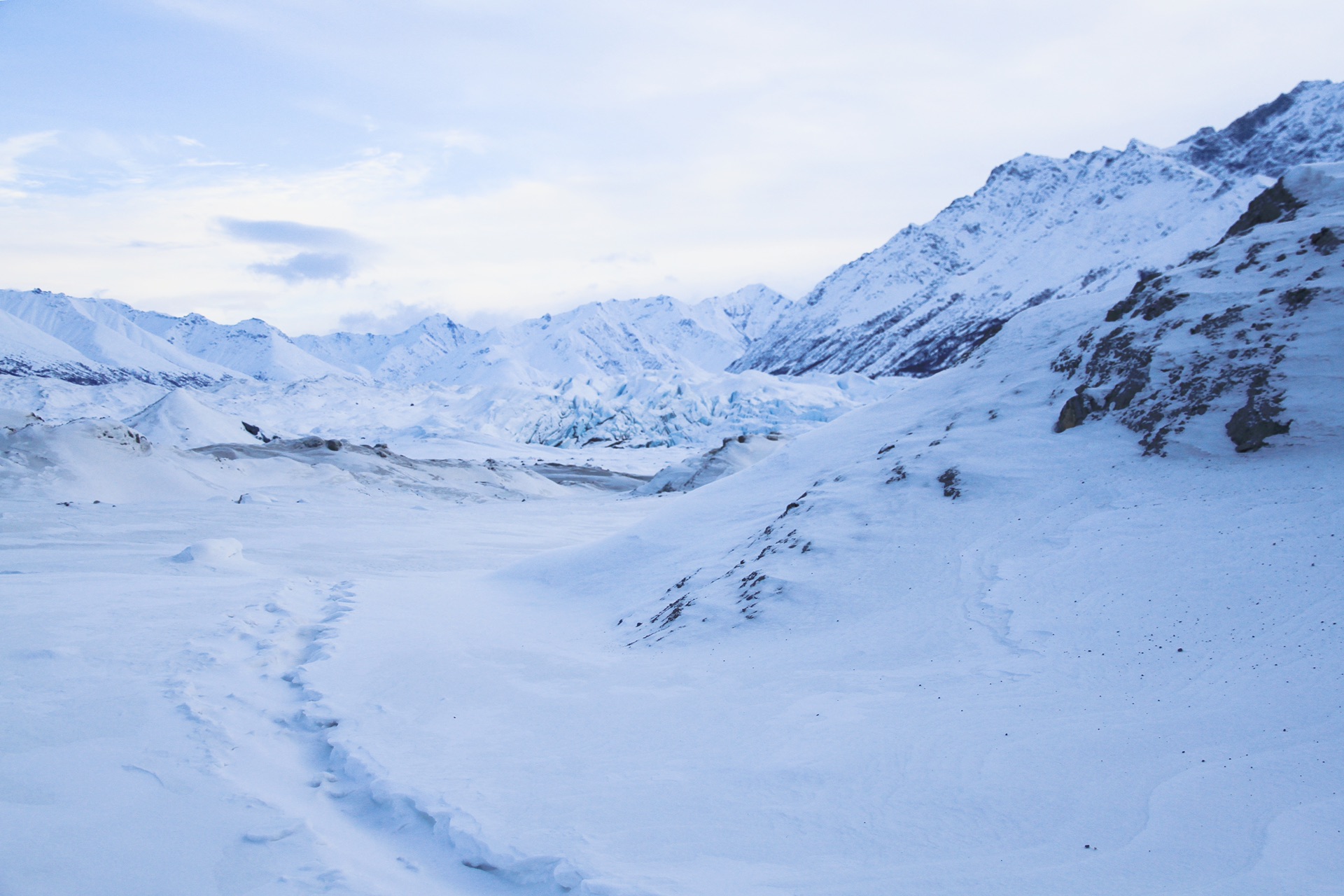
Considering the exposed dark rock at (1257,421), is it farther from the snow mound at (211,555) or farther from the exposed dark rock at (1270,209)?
the snow mound at (211,555)

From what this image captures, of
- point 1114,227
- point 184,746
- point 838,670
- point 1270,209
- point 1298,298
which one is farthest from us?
point 1114,227

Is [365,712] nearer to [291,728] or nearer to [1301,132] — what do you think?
[291,728]

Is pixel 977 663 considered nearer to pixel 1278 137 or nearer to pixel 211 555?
pixel 211 555

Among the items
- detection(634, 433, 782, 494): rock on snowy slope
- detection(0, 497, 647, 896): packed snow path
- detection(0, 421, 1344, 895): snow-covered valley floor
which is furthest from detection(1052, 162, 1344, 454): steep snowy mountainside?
detection(634, 433, 782, 494): rock on snowy slope

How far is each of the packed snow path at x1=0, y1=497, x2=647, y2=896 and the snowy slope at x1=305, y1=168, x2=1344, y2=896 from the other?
0.38m

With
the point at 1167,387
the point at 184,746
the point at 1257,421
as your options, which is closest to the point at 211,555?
the point at 184,746

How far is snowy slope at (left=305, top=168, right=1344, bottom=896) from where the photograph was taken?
4.38 meters

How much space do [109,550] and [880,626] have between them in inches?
653

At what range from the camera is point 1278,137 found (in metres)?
171

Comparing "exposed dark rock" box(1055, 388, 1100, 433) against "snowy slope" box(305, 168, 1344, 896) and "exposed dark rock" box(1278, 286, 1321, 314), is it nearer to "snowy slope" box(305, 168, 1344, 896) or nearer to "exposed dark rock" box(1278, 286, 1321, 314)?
"snowy slope" box(305, 168, 1344, 896)

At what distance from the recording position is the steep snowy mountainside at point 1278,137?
526ft

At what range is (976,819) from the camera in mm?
4562

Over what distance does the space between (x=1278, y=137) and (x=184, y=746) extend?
773 feet

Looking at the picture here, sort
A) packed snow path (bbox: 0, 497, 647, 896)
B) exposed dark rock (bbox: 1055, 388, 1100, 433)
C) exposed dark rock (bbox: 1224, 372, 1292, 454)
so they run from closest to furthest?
packed snow path (bbox: 0, 497, 647, 896), exposed dark rock (bbox: 1224, 372, 1292, 454), exposed dark rock (bbox: 1055, 388, 1100, 433)
